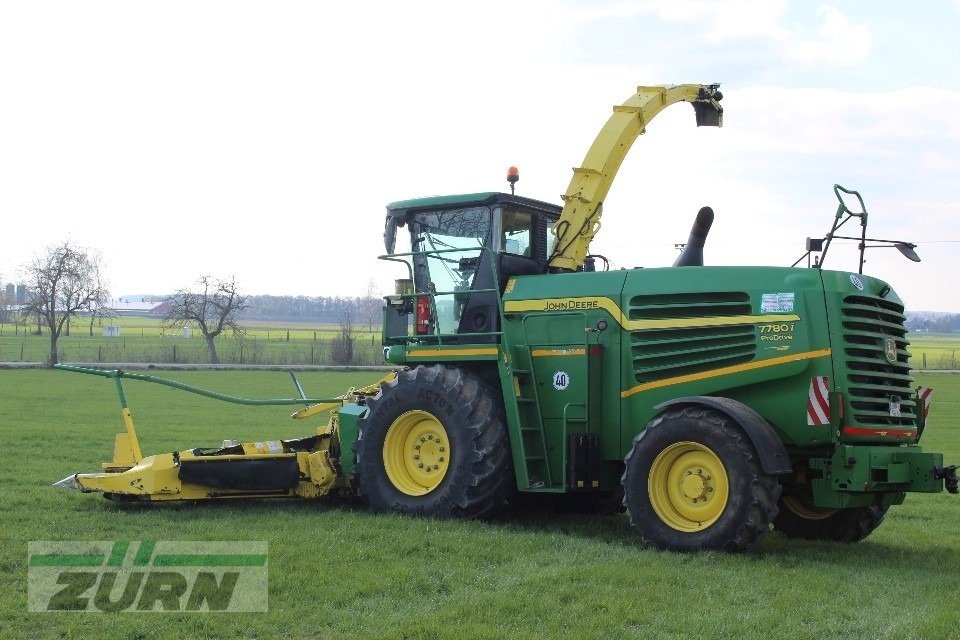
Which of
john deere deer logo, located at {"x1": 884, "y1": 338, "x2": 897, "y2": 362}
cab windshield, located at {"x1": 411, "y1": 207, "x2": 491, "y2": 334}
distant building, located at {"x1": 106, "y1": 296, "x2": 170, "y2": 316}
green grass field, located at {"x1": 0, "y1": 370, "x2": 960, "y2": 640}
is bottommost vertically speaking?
green grass field, located at {"x1": 0, "y1": 370, "x2": 960, "y2": 640}

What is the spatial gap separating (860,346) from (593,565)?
3.16m

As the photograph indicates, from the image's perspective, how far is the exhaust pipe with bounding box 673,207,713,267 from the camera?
1148 cm

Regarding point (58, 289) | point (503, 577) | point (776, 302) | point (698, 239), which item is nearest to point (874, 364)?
point (776, 302)

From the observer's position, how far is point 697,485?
9.64 meters

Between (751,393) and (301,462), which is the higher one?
(751,393)

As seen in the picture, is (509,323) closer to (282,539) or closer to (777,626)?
(282,539)

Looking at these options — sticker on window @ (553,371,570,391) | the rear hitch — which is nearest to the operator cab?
sticker on window @ (553,371,570,391)

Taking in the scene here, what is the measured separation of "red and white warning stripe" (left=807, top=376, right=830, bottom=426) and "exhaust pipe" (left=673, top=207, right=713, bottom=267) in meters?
2.27

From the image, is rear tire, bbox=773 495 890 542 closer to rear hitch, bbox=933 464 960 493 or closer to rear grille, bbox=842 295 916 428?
rear grille, bbox=842 295 916 428

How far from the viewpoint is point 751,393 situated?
10031 mm

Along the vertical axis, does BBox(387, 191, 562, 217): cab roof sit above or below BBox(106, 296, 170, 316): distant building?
below

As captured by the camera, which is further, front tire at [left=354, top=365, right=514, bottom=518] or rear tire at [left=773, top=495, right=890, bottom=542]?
front tire at [left=354, top=365, right=514, bottom=518]

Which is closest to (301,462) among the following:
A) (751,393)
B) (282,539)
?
(282,539)

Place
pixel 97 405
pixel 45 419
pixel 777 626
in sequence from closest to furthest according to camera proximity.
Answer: pixel 777 626 → pixel 45 419 → pixel 97 405
